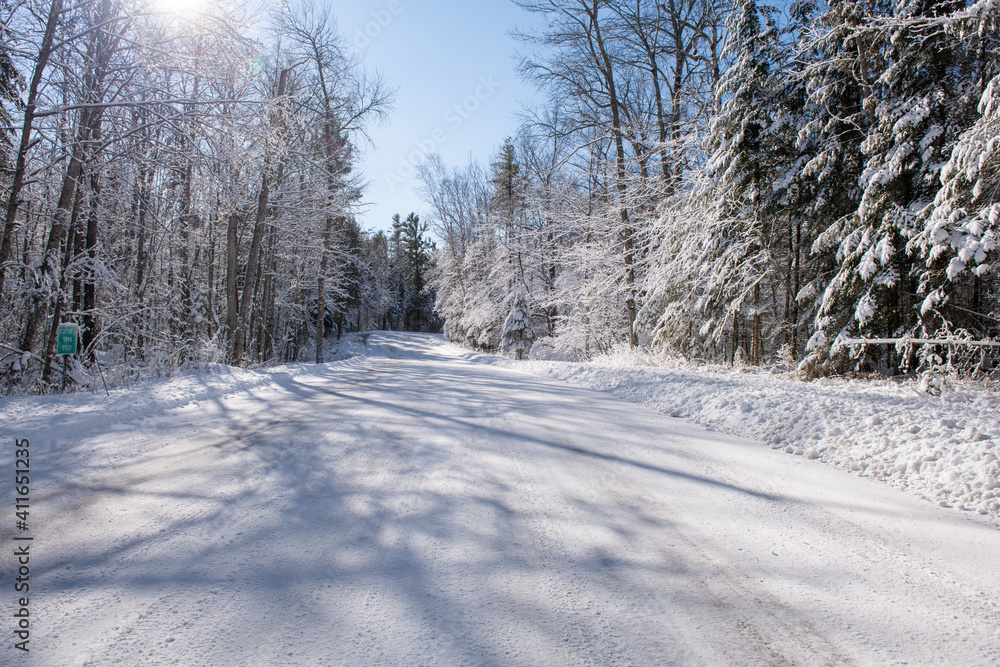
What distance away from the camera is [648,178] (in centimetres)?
1359

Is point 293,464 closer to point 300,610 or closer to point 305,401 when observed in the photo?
point 300,610

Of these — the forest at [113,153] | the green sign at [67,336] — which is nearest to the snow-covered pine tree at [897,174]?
the forest at [113,153]

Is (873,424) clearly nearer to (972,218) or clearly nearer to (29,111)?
(972,218)

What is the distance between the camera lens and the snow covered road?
159cm

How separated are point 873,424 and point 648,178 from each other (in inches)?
438

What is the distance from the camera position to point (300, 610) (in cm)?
173

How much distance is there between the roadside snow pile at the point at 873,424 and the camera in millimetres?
3131

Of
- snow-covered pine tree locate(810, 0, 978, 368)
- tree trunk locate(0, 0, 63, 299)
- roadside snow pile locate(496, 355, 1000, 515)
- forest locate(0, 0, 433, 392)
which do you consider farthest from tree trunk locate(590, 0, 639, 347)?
tree trunk locate(0, 0, 63, 299)

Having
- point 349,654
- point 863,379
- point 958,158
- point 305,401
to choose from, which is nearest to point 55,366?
point 305,401

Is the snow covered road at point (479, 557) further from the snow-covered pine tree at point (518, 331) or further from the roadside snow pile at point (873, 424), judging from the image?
the snow-covered pine tree at point (518, 331)

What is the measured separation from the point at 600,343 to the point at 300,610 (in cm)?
1702

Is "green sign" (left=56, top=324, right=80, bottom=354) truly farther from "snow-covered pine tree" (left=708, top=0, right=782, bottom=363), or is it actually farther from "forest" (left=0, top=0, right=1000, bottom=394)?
"snow-covered pine tree" (left=708, top=0, right=782, bottom=363)

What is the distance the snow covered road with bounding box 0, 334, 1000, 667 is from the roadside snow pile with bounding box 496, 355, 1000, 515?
0.29m

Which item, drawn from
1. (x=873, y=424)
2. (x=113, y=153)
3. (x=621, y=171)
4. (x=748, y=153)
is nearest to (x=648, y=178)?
(x=621, y=171)
